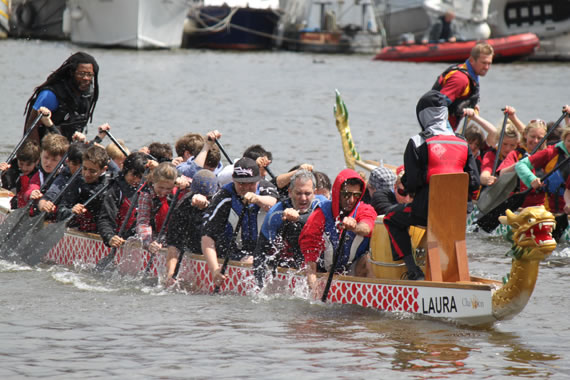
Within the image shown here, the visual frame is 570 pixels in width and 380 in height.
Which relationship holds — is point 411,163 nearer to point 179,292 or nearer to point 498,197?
point 179,292

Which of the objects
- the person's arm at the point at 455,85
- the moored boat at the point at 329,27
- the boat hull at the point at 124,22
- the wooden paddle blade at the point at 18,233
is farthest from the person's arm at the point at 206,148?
the moored boat at the point at 329,27

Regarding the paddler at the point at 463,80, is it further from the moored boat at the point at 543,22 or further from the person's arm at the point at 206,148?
the moored boat at the point at 543,22

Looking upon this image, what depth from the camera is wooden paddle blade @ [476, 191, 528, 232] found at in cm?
1145

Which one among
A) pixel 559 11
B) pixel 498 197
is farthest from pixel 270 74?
pixel 498 197

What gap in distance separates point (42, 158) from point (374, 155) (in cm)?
1001

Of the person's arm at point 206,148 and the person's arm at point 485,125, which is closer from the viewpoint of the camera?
the person's arm at point 206,148

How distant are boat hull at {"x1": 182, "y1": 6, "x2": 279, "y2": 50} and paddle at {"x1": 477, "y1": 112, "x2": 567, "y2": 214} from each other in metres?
40.6

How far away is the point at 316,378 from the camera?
6680mm

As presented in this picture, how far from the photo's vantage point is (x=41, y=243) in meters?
10.3

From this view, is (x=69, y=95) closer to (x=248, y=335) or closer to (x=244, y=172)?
(x=244, y=172)

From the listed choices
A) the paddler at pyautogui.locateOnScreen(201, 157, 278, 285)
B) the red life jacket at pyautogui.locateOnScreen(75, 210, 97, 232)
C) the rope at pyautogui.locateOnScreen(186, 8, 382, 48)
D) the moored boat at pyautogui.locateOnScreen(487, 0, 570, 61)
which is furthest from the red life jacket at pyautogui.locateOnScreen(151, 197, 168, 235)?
the rope at pyautogui.locateOnScreen(186, 8, 382, 48)

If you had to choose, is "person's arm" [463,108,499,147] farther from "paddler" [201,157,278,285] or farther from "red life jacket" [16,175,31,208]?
"red life jacket" [16,175,31,208]

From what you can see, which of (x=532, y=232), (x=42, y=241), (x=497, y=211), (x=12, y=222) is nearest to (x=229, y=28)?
(x=497, y=211)

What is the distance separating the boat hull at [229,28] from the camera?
51812 millimetres
